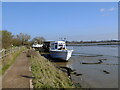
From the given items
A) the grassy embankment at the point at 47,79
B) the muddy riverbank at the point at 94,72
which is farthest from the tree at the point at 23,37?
the grassy embankment at the point at 47,79

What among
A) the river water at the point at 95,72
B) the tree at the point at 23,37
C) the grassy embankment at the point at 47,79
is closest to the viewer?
the grassy embankment at the point at 47,79

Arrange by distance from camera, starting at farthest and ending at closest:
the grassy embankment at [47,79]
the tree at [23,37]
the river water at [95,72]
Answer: the tree at [23,37]
the river water at [95,72]
the grassy embankment at [47,79]

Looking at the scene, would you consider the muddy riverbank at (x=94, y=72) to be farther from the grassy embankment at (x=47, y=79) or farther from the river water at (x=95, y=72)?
the grassy embankment at (x=47, y=79)

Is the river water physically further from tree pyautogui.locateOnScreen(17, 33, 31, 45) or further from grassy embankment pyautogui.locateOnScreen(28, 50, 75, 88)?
tree pyautogui.locateOnScreen(17, 33, 31, 45)

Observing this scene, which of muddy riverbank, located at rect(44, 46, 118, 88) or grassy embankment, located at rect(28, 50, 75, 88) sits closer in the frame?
grassy embankment, located at rect(28, 50, 75, 88)

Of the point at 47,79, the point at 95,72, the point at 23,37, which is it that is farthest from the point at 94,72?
the point at 23,37

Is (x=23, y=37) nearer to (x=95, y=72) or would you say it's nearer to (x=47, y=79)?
(x=95, y=72)

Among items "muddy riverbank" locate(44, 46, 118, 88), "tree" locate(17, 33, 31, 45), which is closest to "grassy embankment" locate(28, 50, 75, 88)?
"muddy riverbank" locate(44, 46, 118, 88)

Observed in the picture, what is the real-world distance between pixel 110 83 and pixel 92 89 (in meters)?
2.77

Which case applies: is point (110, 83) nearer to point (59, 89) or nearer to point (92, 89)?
point (92, 89)

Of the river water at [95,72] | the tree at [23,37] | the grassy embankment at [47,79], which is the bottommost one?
the river water at [95,72]

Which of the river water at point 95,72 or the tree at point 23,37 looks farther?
the tree at point 23,37

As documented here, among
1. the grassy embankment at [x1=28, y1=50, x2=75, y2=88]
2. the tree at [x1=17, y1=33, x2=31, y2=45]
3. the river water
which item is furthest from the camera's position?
the tree at [x1=17, y1=33, x2=31, y2=45]

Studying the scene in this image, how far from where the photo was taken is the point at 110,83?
491 inches
